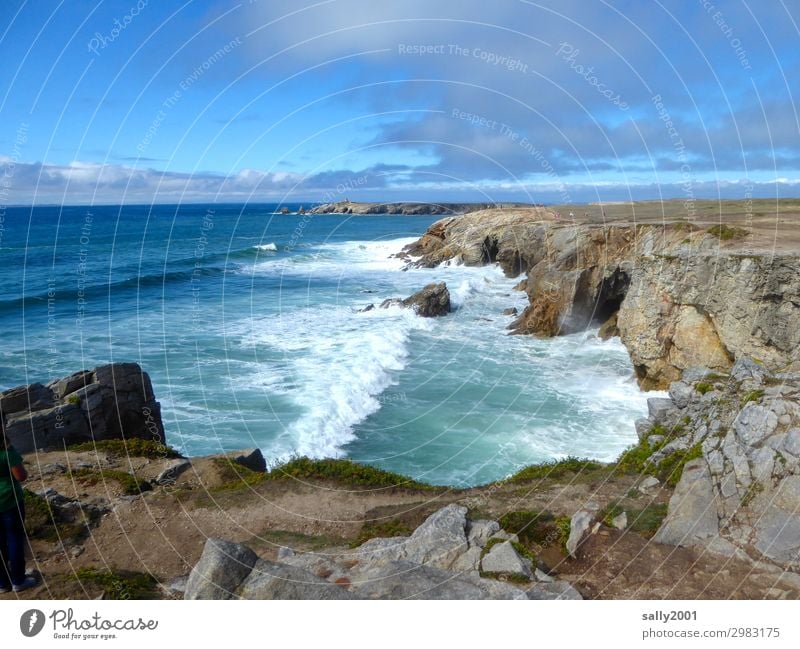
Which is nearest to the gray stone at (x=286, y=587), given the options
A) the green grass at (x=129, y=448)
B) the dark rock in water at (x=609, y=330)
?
the green grass at (x=129, y=448)

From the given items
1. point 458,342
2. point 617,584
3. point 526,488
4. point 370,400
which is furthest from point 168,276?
point 617,584

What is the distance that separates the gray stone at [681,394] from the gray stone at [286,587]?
31.3 feet

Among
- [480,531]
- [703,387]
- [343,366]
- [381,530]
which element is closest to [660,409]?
[703,387]

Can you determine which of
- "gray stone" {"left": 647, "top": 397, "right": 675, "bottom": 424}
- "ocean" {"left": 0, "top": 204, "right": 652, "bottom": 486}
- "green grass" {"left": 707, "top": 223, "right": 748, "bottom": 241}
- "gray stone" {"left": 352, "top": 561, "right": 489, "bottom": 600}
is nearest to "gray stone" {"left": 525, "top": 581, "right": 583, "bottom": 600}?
"gray stone" {"left": 352, "top": 561, "right": 489, "bottom": 600}

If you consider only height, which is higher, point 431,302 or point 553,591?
point 431,302

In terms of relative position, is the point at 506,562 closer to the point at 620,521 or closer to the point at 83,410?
the point at 620,521

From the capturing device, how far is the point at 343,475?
42.2 feet

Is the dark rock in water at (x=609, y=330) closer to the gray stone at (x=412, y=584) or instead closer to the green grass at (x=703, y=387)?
the green grass at (x=703, y=387)

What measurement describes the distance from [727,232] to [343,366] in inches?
738

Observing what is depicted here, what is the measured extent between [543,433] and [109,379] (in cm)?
1443

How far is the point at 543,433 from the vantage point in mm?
18781

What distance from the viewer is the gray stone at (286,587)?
21.5ft

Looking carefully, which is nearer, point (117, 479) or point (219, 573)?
point (219, 573)

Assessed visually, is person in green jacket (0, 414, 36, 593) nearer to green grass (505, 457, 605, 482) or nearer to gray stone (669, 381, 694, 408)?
green grass (505, 457, 605, 482)
